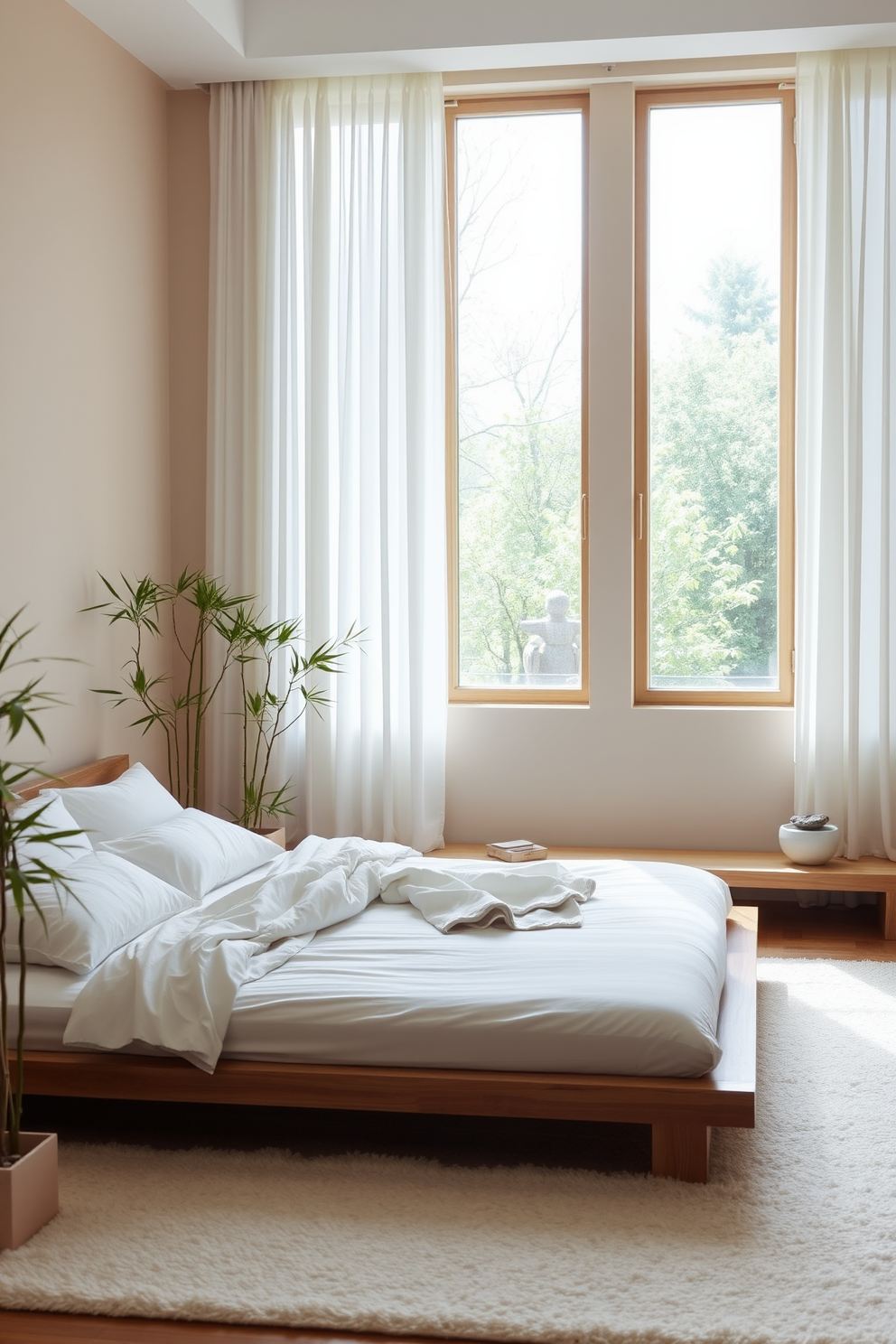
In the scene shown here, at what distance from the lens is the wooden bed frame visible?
2.73m

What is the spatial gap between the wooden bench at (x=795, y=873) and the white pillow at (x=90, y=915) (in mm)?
1973

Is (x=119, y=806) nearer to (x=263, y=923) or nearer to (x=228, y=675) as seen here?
(x=263, y=923)

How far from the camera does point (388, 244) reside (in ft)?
17.5

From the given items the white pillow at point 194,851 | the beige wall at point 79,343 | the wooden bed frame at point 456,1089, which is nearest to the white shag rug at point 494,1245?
the wooden bed frame at point 456,1089

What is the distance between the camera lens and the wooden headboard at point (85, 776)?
159 inches

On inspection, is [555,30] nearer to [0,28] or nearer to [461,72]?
[461,72]

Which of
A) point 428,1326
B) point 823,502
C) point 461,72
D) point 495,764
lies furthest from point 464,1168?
point 461,72

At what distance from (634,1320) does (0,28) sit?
405 cm

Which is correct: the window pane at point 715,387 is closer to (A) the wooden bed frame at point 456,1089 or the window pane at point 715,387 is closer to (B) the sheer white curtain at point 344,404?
(B) the sheer white curtain at point 344,404

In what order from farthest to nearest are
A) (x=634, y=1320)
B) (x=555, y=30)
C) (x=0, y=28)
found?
1. (x=555, y=30)
2. (x=0, y=28)
3. (x=634, y=1320)

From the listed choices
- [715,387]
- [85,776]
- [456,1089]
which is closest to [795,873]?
[715,387]

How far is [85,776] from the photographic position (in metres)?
4.49

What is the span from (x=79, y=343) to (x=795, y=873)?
11.0 feet

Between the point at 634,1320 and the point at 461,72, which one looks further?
the point at 461,72
